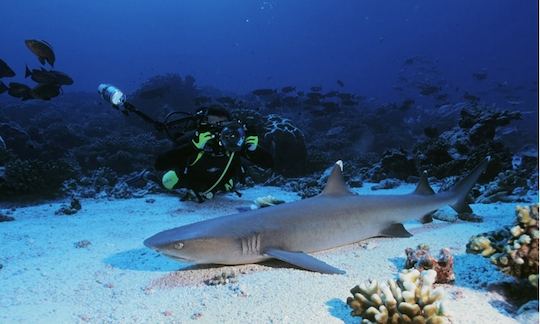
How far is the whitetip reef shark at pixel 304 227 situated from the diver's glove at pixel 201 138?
177 centimetres

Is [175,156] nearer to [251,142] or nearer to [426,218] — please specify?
[251,142]

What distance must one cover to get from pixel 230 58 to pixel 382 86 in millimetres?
105232

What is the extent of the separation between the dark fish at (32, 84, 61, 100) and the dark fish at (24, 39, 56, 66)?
0.52 meters

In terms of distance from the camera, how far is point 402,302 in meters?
2.51

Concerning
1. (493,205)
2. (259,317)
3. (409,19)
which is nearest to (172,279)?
(259,317)

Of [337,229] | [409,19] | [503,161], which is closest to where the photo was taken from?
[337,229]

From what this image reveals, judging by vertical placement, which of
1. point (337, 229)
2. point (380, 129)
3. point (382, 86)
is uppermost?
point (382, 86)

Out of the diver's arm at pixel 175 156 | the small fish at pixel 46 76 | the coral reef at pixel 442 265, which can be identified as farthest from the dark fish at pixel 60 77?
the coral reef at pixel 442 265

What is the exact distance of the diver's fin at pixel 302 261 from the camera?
Answer: 3.40 m

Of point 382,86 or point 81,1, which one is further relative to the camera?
point 81,1

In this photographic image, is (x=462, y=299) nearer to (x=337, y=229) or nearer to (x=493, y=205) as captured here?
(x=337, y=229)

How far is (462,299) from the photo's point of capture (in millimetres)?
2861

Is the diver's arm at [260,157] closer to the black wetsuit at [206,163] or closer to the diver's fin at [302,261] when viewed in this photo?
the black wetsuit at [206,163]

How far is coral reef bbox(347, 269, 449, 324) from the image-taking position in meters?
2.44
